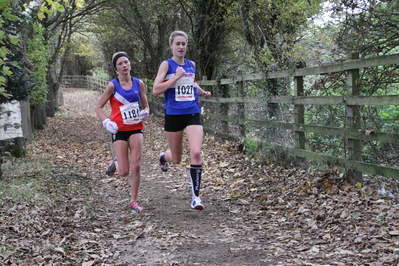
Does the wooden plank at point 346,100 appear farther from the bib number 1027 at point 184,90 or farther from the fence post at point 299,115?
the bib number 1027 at point 184,90

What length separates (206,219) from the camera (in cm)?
534

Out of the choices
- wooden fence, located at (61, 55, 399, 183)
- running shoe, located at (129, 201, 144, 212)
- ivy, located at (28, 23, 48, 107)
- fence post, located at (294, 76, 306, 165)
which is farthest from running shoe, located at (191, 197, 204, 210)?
ivy, located at (28, 23, 48, 107)

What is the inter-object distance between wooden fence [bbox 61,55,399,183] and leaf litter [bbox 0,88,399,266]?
315 millimetres

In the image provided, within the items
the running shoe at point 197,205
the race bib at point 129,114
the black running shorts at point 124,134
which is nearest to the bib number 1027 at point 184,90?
the race bib at point 129,114

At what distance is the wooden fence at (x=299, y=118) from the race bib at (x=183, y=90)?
6.66 ft

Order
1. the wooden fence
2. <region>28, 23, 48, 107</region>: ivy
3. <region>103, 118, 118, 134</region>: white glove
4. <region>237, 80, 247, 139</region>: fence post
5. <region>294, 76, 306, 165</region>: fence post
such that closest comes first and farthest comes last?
1. the wooden fence
2. <region>103, 118, 118, 134</region>: white glove
3. <region>294, 76, 306, 165</region>: fence post
4. <region>237, 80, 247, 139</region>: fence post
5. <region>28, 23, 48, 107</region>: ivy

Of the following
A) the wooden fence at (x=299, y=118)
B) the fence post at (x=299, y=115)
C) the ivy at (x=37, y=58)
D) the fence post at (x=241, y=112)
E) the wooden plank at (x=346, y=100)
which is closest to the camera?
the wooden plank at (x=346, y=100)

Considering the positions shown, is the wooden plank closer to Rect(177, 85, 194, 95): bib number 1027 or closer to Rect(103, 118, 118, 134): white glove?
Rect(177, 85, 194, 95): bib number 1027

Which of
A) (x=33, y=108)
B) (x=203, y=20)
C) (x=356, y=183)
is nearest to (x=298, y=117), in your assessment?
(x=356, y=183)

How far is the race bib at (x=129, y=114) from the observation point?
222 inches

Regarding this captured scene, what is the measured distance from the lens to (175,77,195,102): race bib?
18.5ft

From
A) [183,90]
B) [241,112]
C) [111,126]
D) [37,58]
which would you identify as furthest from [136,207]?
[37,58]

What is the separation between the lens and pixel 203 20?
13.8 metres

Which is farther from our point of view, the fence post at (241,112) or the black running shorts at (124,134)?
the fence post at (241,112)
